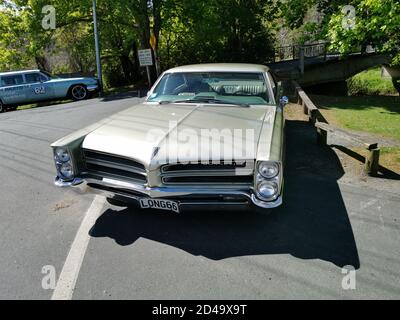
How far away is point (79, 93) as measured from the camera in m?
15.5

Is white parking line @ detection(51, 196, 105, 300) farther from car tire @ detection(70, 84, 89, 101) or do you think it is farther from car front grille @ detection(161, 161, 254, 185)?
car tire @ detection(70, 84, 89, 101)

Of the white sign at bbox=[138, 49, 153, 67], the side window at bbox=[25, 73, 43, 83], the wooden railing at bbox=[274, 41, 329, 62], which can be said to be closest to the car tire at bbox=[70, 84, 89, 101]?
the side window at bbox=[25, 73, 43, 83]

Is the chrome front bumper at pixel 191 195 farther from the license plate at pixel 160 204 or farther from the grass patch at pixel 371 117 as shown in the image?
the grass patch at pixel 371 117

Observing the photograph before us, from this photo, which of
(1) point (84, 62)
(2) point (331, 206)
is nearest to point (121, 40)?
(1) point (84, 62)

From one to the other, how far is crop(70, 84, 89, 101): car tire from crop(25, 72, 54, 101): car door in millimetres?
912

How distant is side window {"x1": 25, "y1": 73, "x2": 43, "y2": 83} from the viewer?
14.9 metres

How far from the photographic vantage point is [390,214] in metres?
3.90

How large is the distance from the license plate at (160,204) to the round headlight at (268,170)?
90 centimetres

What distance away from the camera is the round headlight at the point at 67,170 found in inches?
146

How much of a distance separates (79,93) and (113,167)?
13129mm

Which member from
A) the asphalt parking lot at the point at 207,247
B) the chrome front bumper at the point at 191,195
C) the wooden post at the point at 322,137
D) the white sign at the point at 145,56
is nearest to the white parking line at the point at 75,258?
the asphalt parking lot at the point at 207,247

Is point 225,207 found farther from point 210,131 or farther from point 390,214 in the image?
point 390,214

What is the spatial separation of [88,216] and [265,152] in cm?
228

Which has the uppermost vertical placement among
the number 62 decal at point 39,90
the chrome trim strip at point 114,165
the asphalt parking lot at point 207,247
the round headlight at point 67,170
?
the number 62 decal at point 39,90
